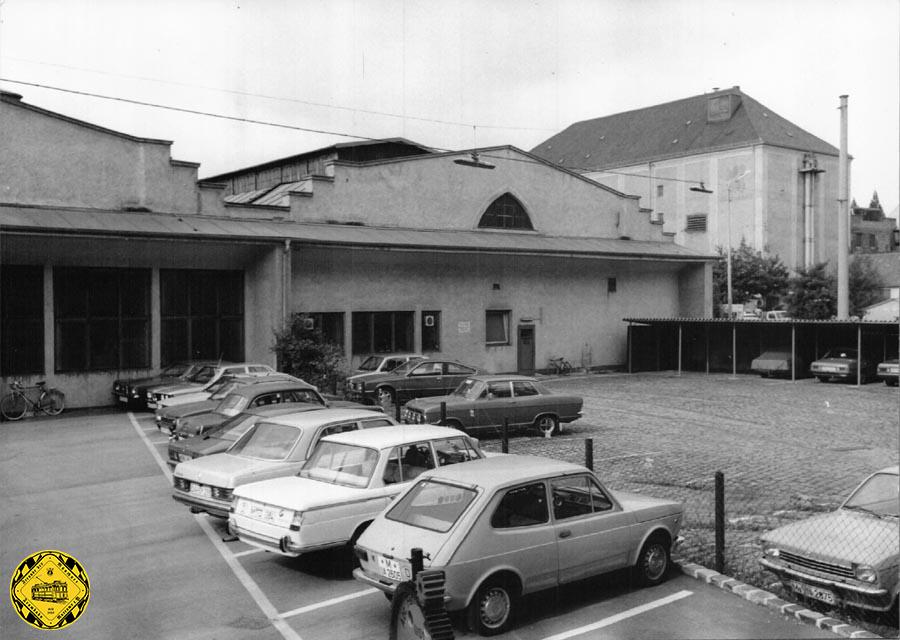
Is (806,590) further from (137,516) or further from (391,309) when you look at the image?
(391,309)

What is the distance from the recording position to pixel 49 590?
6.50 m

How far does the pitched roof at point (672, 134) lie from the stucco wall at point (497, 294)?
2732cm

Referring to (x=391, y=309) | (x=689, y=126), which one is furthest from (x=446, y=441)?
(x=689, y=126)

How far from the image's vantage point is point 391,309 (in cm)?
2839

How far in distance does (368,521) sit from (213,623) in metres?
1.93

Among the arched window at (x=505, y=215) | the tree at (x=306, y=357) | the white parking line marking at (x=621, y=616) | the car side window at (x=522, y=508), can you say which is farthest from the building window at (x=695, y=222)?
the car side window at (x=522, y=508)

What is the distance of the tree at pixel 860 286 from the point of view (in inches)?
2207

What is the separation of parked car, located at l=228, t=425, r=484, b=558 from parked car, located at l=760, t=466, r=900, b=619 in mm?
3361

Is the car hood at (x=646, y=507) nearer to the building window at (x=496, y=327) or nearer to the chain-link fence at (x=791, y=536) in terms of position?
the chain-link fence at (x=791, y=536)

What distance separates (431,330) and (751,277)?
33.4m

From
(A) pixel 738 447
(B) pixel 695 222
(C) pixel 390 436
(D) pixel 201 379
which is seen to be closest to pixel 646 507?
(C) pixel 390 436

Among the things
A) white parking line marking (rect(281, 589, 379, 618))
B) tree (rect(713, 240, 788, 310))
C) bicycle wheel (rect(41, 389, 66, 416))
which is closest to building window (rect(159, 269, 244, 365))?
bicycle wheel (rect(41, 389, 66, 416))

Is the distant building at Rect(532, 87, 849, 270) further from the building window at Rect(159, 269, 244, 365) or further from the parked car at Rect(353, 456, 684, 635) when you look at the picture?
the parked car at Rect(353, 456, 684, 635)

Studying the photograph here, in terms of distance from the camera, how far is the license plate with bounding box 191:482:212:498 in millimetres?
10070
